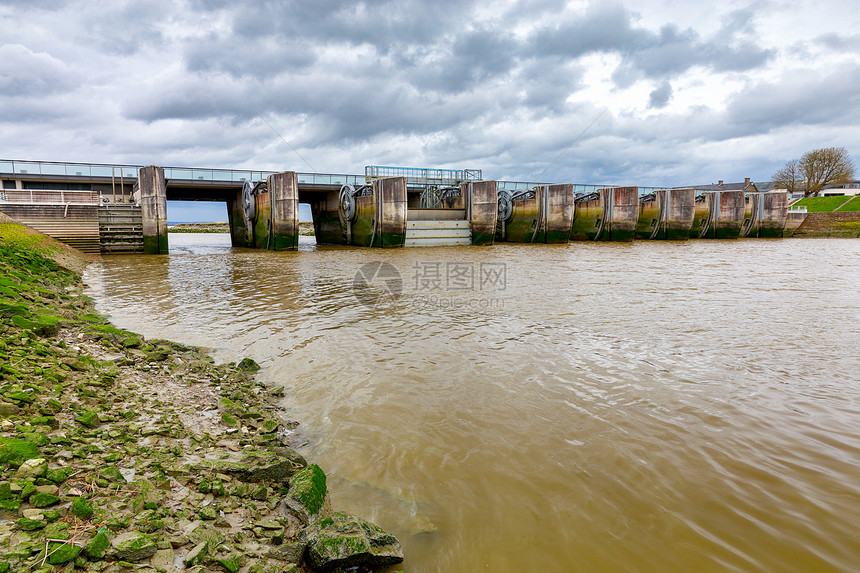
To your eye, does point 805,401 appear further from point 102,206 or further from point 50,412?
point 102,206

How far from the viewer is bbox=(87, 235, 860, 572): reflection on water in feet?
9.43

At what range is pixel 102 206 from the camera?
23.5 metres

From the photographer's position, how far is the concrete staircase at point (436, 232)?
2958cm

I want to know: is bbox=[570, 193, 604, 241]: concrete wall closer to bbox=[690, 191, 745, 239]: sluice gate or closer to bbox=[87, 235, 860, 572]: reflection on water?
bbox=[690, 191, 745, 239]: sluice gate

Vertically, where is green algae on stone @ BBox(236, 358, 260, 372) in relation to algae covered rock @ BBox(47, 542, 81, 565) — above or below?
below

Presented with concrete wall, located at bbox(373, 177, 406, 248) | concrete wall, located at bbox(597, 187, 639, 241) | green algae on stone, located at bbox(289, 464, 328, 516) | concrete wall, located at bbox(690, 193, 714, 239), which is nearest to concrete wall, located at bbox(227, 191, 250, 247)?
concrete wall, located at bbox(373, 177, 406, 248)

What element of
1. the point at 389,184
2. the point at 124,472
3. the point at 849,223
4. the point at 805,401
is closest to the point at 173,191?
the point at 389,184

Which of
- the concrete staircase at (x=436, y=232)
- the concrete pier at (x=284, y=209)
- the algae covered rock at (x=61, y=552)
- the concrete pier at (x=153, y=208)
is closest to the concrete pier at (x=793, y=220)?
the concrete staircase at (x=436, y=232)

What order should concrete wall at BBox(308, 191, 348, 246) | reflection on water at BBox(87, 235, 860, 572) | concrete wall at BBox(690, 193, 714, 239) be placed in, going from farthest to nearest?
concrete wall at BBox(690, 193, 714, 239), concrete wall at BBox(308, 191, 348, 246), reflection on water at BBox(87, 235, 860, 572)

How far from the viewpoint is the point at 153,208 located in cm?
2398

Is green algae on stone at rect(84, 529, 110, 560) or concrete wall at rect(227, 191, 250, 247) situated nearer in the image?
green algae on stone at rect(84, 529, 110, 560)

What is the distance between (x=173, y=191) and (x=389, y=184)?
16995 millimetres

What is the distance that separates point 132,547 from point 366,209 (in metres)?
28.1

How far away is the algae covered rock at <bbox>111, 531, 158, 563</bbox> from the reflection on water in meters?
1.29
